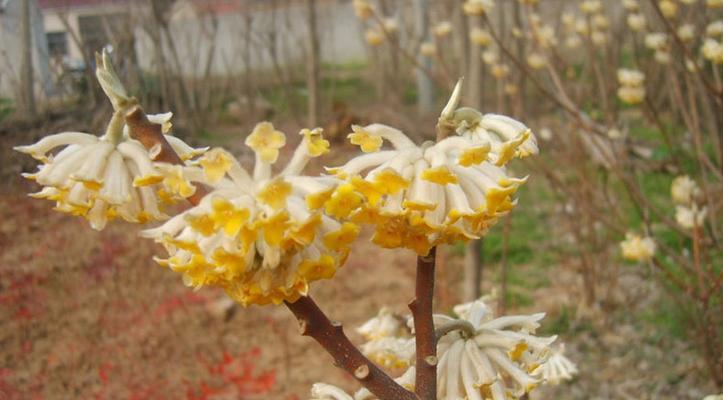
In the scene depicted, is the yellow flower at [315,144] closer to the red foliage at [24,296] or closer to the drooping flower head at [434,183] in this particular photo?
the drooping flower head at [434,183]

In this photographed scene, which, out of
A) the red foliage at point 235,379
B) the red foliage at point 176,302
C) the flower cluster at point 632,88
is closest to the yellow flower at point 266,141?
the red foliage at point 235,379

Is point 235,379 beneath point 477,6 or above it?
beneath

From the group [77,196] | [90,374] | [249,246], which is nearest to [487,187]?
[249,246]

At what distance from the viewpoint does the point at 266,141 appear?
0.74m

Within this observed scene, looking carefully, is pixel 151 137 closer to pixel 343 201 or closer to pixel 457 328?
pixel 343 201

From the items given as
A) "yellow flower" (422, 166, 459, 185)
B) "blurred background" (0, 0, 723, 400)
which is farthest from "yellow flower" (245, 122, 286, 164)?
"blurred background" (0, 0, 723, 400)

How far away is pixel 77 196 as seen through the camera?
81cm

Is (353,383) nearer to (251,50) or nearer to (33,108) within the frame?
(33,108)

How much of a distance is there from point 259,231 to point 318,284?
11.3 ft

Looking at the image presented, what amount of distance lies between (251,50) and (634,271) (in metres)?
3.58

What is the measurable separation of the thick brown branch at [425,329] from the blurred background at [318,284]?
1.97ft

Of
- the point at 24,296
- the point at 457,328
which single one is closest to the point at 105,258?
the point at 24,296

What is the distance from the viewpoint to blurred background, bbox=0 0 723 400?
2.67 meters

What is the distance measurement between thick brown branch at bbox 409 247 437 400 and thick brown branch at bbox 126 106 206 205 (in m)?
0.24
